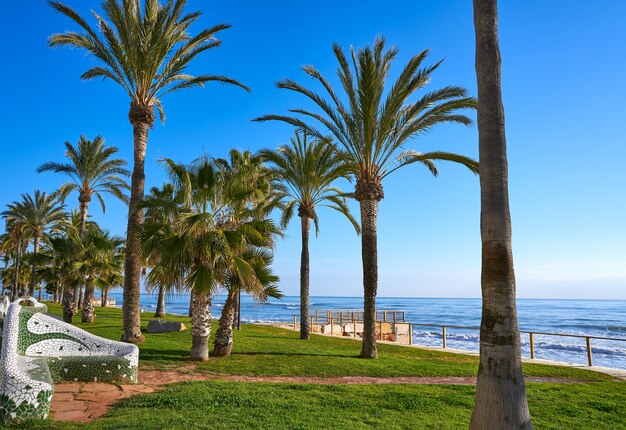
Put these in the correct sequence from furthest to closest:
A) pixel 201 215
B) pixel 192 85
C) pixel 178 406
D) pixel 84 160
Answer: pixel 84 160
pixel 192 85
pixel 201 215
pixel 178 406

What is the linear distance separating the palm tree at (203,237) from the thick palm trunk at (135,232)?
2.79 metres

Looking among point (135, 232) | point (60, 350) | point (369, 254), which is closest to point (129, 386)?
point (60, 350)

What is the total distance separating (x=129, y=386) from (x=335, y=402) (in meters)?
3.82

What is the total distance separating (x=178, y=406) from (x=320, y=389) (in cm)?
286

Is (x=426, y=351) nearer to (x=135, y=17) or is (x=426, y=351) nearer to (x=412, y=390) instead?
(x=412, y=390)

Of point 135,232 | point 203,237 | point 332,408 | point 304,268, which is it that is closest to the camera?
point 332,408

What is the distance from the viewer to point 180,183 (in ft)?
39.5

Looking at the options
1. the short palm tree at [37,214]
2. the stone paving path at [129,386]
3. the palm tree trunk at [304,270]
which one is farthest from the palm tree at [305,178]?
the short palm tree at [37,214]

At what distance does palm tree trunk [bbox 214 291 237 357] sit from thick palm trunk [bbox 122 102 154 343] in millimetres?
3212

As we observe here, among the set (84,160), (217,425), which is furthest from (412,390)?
(84,160)

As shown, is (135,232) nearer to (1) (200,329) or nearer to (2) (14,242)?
(1) (200,329)

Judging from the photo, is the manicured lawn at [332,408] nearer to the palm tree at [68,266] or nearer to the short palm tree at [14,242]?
the palm tree at [68,266]

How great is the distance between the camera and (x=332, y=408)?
701 centimetres

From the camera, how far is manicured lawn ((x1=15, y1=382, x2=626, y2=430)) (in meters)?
5.89
